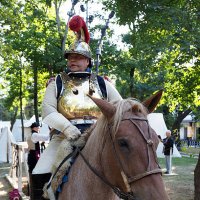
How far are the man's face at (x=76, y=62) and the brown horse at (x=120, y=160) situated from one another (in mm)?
1095

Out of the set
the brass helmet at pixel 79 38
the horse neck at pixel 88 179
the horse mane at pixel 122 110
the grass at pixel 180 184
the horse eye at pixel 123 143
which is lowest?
the grass at pixel 180 184

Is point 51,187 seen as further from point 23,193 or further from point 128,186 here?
point 23,193

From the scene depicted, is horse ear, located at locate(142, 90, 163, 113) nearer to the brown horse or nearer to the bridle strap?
the brown horse

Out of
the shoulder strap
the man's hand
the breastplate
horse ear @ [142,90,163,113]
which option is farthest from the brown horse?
the shoulder strap

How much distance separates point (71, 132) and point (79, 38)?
4.85 feet

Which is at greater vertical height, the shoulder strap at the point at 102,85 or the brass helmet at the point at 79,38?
the brass helmet at the point at 79,38

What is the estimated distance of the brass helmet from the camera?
4.26 metres

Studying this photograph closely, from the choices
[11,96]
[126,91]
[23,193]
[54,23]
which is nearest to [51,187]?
[23,193]

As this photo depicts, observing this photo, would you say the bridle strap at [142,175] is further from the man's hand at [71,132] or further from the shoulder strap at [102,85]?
the shoulder strap at [102,85]

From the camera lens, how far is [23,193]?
12.3 metres

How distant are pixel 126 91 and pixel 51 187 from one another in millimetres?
28042

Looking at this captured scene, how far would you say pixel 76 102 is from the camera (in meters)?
3.98

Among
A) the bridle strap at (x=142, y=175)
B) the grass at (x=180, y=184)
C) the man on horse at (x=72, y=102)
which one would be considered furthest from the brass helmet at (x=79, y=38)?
the grass at (x=180, y=184)

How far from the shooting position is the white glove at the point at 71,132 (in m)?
3.59
